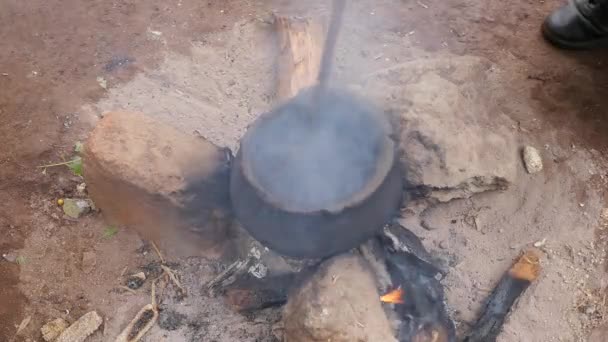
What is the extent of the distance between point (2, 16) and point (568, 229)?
13.2 feet

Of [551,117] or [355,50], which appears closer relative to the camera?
[551,117]

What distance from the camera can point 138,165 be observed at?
2859 mm

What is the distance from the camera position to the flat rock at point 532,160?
329 cm

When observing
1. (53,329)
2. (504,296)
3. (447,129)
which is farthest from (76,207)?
(504,296)

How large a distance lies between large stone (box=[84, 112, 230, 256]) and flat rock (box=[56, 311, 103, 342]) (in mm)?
494

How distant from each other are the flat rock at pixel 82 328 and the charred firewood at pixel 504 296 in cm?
185

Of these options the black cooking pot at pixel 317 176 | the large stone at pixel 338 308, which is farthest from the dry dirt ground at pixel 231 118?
the black cooking pot at pixel 317 176

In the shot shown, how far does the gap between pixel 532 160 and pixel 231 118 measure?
1.77m

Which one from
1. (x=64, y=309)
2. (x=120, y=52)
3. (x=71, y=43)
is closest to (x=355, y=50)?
Result: (x=120, y=52)

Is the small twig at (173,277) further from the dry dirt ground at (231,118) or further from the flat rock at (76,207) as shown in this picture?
the flat rock at (76,207)

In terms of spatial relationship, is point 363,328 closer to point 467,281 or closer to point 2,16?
point 467,281

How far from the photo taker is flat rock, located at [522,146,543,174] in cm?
329

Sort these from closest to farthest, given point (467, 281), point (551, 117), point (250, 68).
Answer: point (467, 281)
point (551, 117)
point (250, 68)

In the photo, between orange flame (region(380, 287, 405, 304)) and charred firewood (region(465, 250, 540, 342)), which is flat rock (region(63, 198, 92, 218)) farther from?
charred firewood (region(465, 250, 540, 342))
